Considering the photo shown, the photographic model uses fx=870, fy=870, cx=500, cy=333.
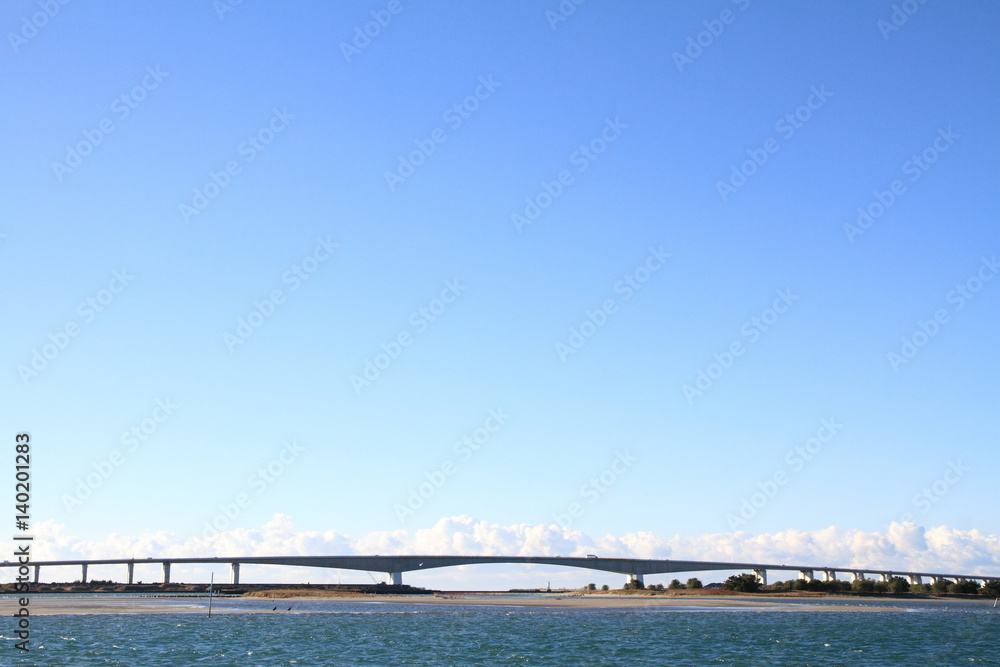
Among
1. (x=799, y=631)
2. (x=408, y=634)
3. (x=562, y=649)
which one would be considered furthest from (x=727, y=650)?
(x=408, y=634)

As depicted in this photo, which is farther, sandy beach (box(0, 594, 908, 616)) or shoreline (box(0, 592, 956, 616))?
shoreline (box(0, 592, 956, 616))

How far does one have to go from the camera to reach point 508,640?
219ft

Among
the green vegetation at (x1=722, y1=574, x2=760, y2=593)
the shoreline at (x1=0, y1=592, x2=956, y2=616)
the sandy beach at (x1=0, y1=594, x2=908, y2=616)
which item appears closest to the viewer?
the sandy beach at (x1=0, y1=594, x2=908, y2=616)

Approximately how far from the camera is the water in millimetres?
53969

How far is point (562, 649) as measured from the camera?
6003cm

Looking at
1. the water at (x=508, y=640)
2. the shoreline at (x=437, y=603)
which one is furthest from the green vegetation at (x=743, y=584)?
the water at (x=508, y=640)

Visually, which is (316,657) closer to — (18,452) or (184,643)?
(184,643)

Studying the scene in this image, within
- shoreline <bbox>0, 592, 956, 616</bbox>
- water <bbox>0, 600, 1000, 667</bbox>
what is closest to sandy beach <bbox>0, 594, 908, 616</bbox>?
shoreline <bbox>0, 592, 956, 616</bbox>

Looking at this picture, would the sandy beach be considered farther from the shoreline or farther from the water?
the water

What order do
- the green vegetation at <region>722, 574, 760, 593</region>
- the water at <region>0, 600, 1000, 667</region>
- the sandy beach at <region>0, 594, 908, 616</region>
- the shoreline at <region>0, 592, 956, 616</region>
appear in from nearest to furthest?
the water at <region>0, 600, 1000, 667</region>
the sandy beach at <region>0, 594, 908, 616</region>
the shoreline at <region>0, 592, 956, 616</region>
the green vegetation at <region>722, 574, 760, 593</region>

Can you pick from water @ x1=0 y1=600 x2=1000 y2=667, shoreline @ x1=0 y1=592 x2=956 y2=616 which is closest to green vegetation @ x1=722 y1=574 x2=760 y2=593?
shoreline @ x1=0 y1=592 x2=956 y2=616

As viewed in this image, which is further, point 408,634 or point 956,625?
point 956,625

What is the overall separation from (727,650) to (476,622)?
3584 cm

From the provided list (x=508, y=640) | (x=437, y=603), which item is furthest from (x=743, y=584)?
(x=508, y=640)
